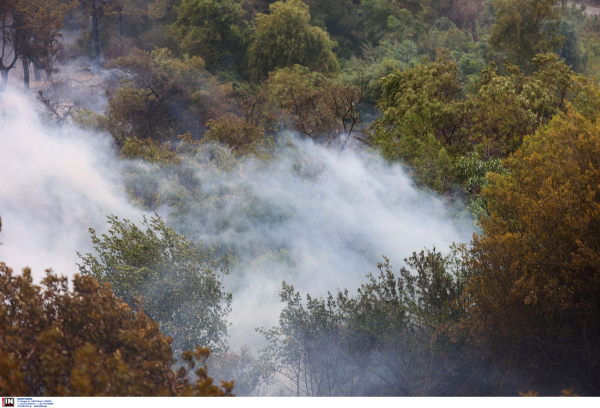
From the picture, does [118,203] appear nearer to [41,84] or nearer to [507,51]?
[41,84]

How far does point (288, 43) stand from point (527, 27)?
13522 millimetres

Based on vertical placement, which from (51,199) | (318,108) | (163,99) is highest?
(163,99)

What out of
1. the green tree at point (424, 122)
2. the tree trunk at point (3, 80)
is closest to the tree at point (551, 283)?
the green tree at point (424, 122)

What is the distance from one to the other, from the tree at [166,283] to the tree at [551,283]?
5.64m

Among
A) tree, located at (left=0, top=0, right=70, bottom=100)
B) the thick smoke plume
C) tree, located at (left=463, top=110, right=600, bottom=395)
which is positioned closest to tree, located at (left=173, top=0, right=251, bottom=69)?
tree, located at (left=0, top=0, right=70, bottom=100)

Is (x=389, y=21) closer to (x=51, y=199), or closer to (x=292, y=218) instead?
(x=292, y=218)

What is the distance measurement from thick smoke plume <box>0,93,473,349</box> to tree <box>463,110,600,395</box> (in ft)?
14.8

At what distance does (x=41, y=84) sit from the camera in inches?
1009

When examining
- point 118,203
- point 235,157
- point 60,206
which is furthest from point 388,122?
point 60,206

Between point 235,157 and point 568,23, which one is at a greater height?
point 568,23

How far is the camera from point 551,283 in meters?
7.25

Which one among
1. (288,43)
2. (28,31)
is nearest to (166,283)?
(28,31)

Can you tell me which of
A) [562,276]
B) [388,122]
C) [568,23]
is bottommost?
[562,276]

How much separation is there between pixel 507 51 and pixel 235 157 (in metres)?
18.7
